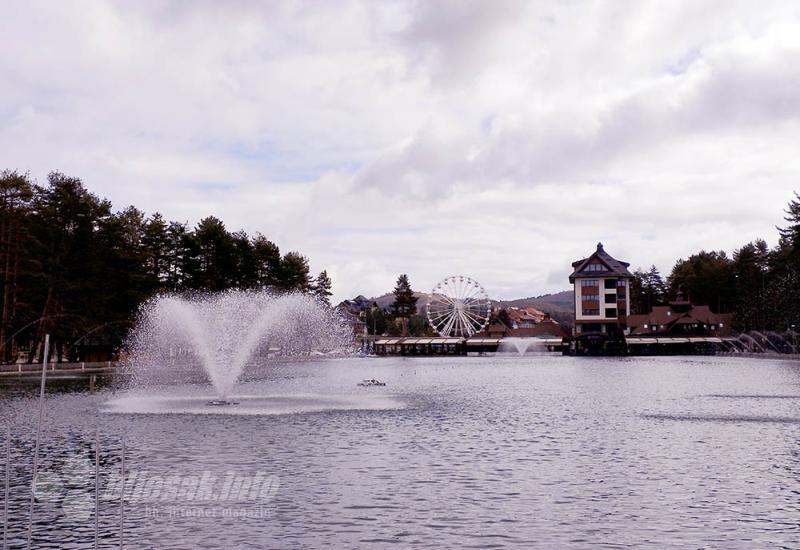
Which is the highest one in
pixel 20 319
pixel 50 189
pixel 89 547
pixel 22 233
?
pixel 50 189

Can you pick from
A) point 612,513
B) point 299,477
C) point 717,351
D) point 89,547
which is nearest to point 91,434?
point 299,477

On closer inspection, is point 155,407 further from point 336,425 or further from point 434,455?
point 434,455

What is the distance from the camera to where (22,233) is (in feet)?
332

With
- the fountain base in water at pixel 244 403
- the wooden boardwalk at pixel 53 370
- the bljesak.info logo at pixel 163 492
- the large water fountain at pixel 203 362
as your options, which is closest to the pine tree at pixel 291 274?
the large water fountain at pixel 203 362

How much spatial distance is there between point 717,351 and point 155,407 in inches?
6541

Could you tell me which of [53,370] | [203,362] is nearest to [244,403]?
[203,362]

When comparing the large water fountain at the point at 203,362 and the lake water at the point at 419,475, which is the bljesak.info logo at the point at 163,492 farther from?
the large water fountain at the point at 203,362

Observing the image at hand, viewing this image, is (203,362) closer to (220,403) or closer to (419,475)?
(220,403)

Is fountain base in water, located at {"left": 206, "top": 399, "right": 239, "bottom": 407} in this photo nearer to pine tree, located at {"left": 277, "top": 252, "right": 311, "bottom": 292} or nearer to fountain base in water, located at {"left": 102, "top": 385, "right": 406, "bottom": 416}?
fountain base in water, located at {"left": 102, "top": 385, "right": 406, "bottom": 416}

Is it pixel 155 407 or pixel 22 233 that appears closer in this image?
pixel 155 407

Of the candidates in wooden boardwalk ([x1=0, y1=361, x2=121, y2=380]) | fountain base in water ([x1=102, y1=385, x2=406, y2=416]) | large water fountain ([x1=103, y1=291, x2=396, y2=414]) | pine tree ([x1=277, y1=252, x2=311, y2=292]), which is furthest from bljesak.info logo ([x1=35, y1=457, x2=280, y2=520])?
pine tree ([x1=277, y1=252, x2=311, y2=292])

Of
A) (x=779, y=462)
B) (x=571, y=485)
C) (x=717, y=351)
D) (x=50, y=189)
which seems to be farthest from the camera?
(x=717, y=351)

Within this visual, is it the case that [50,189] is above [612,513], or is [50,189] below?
above

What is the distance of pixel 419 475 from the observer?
1102 inches
